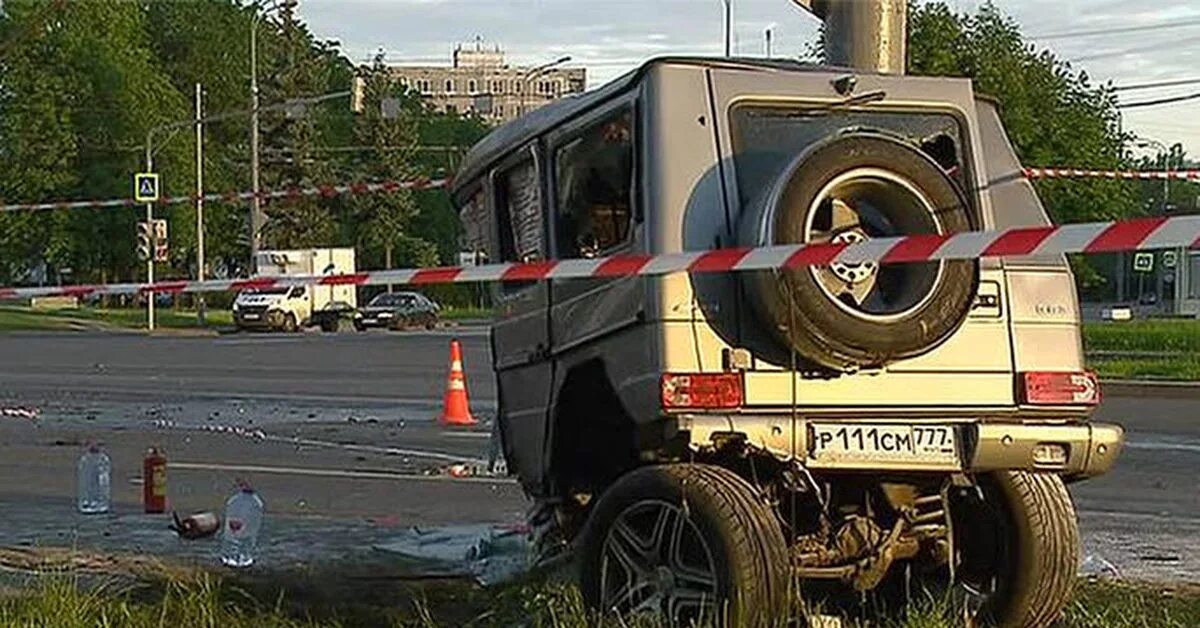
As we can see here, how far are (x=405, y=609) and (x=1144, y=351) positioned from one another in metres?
25.9

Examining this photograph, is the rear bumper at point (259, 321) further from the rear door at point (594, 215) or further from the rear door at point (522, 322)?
the rear door at point (594, 215)

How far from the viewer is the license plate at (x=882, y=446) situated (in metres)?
6.41

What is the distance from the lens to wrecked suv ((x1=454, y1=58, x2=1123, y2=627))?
6340mm

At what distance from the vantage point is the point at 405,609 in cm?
773

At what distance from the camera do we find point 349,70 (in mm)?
92000

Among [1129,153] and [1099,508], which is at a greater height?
[1129,153]

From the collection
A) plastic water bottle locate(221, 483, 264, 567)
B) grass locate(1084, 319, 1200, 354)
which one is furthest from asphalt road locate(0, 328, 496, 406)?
plastic water bottle locate(221, 483, 264, 567)

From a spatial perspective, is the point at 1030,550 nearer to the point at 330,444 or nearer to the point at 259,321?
the point at 330,444

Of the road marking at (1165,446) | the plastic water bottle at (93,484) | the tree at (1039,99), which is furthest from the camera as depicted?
the tree at (1039,99)

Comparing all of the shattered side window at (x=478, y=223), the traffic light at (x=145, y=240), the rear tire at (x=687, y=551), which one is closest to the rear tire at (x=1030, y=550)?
the rear tire at (x=687, y=551)

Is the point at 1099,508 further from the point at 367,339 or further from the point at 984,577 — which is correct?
the point at 367,339

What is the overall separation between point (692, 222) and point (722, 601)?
1.39m

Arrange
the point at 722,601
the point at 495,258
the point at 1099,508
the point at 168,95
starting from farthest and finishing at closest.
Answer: the point at 168,95 < the point at 1099,508 < the point at 495,258 < the point at 722,601

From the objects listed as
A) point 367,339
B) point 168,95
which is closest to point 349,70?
point 168,95
